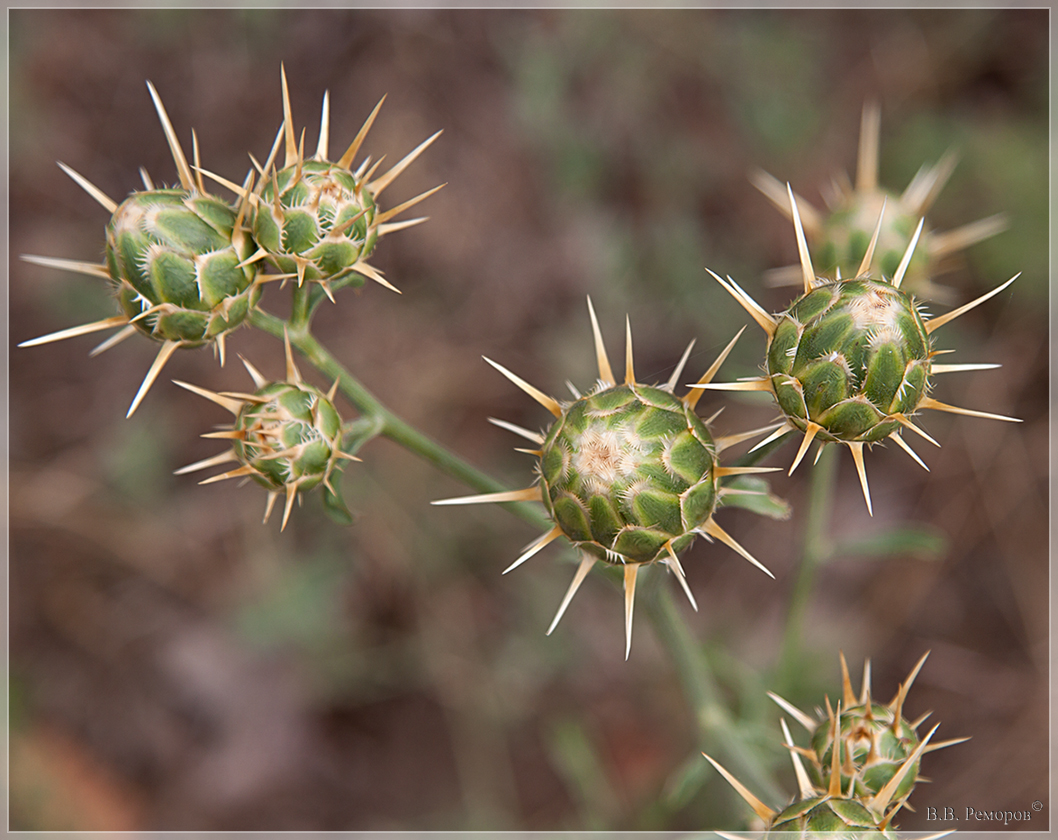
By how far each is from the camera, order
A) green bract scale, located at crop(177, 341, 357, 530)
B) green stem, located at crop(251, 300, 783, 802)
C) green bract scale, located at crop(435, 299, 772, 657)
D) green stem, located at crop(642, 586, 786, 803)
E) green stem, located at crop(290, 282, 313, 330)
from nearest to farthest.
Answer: green bract scale, located at crop(435, 299, 772, 657)
green bract scale, located at crop(177, 341, 357, 530)
green stem, located at crop(290, 282, 313, 330)
green stem, located at crop(251, 300, 783, 802)
green stem, located at crop(642, 586, 786, 803)

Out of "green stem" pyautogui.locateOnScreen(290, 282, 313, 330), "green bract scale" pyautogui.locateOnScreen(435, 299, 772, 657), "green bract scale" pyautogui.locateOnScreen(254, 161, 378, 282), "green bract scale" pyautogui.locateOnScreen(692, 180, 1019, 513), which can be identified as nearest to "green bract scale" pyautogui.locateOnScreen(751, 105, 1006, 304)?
"green bract scale" pyautogui.locateOnScreen(692, 180, 1019, 513)

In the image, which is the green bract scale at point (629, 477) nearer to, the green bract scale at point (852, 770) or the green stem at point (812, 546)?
the green bract scale at point (852, 770)

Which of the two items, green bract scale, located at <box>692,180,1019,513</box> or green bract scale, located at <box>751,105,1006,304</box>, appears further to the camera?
green bract scale, located at <box>751,105,1006,304</box>

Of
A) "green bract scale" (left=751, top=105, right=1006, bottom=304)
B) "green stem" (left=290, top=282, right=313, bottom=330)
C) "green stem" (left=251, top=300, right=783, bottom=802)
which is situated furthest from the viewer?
"green bract scale" (left=751, top=105, right=1006, bottom=304)

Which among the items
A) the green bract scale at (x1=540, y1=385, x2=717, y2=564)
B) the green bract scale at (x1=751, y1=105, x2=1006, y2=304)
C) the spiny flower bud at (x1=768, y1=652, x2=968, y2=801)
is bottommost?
the spiny flower bud at (x1=768, y1=652, x2=968, y2=801)

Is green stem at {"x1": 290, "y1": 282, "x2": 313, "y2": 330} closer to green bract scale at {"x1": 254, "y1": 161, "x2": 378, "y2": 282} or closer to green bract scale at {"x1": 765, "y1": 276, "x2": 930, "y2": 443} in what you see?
green bract scale at {"x1": 254, "y1": 161, "x2": 378, "y2": 282}

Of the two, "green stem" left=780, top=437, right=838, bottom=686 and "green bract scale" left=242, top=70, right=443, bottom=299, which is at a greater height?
"green bract scale" left=242, top=70, right=443, bottom=299

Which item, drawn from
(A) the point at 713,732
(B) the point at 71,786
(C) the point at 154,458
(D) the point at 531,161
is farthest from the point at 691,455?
(B) the point at 71,786
